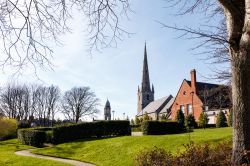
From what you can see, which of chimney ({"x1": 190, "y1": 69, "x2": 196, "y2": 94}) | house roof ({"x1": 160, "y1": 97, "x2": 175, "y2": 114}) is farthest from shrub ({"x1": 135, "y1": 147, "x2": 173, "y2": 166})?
house roof ({"x1": 160, "y1": 97, "x2": 175, "y2": 114})

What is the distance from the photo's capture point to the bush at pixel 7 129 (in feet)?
164

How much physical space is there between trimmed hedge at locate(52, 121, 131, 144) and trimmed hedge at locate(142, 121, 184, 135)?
13.3 feet

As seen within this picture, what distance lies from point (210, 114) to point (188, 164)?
44.8 m

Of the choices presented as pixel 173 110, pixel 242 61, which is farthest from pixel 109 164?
pixel 173 110

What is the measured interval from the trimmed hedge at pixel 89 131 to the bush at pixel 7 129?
18.3 m

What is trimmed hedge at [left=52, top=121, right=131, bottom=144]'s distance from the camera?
34.6m

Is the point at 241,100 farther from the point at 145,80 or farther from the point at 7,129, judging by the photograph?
the point at 145,80

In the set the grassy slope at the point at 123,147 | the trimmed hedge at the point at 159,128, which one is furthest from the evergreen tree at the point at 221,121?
the grassy slope at the point at 123,147

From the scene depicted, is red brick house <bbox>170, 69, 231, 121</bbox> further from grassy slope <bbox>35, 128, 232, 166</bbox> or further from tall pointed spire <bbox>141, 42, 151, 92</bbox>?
tall pointed spire <bbox>141, 42, 151, 92</bbox>

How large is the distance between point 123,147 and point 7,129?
109 feet

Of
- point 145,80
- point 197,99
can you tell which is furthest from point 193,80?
point 145,80

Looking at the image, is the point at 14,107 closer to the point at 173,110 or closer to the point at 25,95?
the point at 25,95

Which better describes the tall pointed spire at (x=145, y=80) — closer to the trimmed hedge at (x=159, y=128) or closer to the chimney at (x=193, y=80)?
the chimney at (x=193, y=80)

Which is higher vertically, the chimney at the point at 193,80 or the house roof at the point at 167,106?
the chimney at the point at 193,80
